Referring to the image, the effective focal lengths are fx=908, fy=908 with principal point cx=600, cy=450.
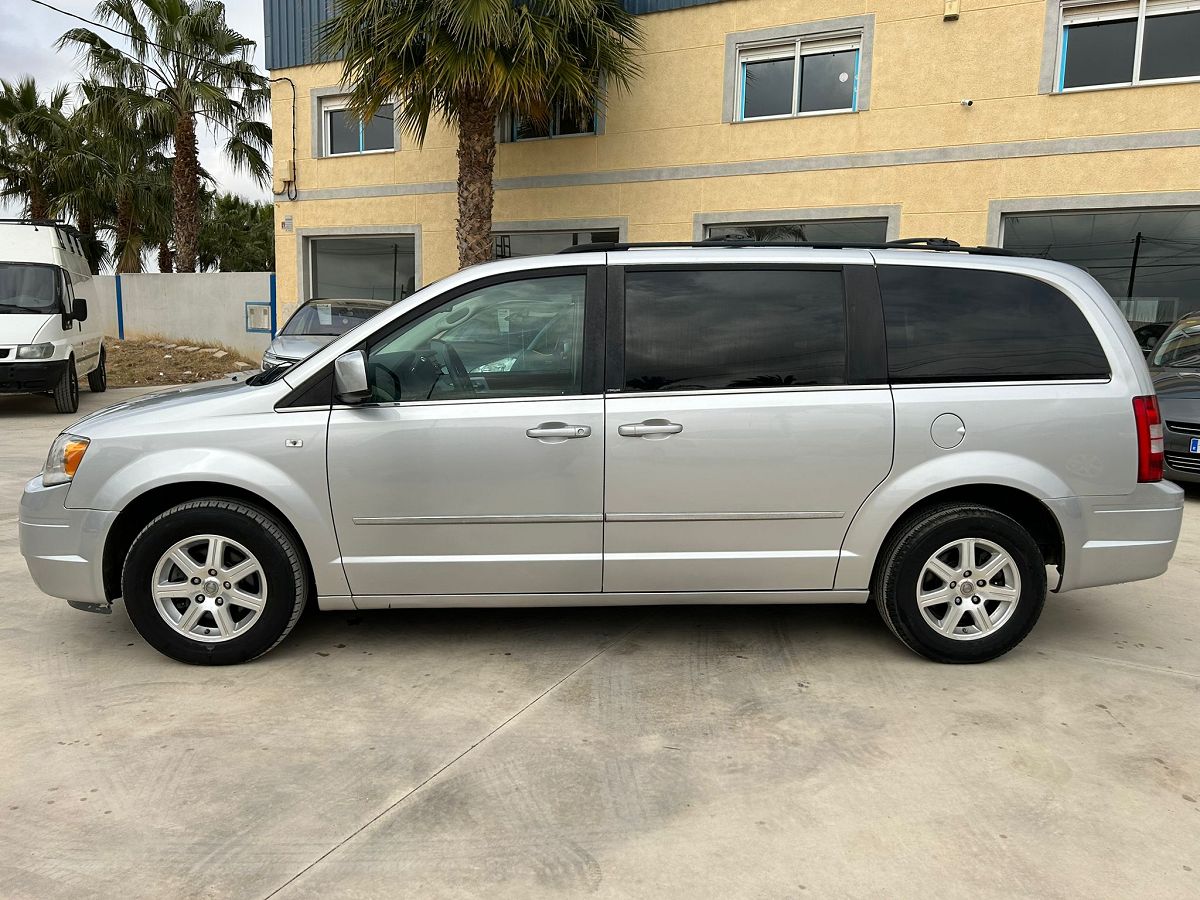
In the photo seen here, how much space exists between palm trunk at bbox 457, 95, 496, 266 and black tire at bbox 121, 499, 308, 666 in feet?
31.2

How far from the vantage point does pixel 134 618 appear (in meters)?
3.84

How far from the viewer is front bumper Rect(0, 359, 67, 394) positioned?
11.1 m

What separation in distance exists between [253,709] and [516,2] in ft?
36.3

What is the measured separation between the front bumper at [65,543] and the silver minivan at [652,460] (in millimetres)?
13

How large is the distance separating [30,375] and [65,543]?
894cm

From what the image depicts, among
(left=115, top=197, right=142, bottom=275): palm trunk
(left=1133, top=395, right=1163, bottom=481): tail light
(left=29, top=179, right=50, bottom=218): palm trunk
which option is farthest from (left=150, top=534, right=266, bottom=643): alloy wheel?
(left=29, top=179, right=50, bottom=218): palm trunk

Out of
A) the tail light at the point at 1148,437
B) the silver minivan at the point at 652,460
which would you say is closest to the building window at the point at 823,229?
the silver minivan at the point at 652,460

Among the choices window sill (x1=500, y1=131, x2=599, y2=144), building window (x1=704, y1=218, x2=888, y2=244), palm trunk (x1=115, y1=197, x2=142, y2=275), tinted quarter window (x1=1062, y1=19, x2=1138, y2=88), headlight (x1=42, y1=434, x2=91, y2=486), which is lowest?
headlight (x1=42, y1=434, x2=91, y2=486)

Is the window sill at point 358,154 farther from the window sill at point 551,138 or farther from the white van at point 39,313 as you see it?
the white van at point 39,313

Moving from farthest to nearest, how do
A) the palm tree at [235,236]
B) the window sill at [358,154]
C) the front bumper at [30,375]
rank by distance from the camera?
the palm tree at [235,236] < the window sill at [358,154] < the front bumper at [30,375]

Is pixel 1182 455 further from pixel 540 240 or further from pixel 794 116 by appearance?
pixel 540 240

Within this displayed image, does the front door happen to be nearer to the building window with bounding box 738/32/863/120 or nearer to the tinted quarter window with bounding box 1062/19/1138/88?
the building window with bounding box 738/32/863/120

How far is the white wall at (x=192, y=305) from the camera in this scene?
1948 centimetres

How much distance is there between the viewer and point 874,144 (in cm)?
1259
